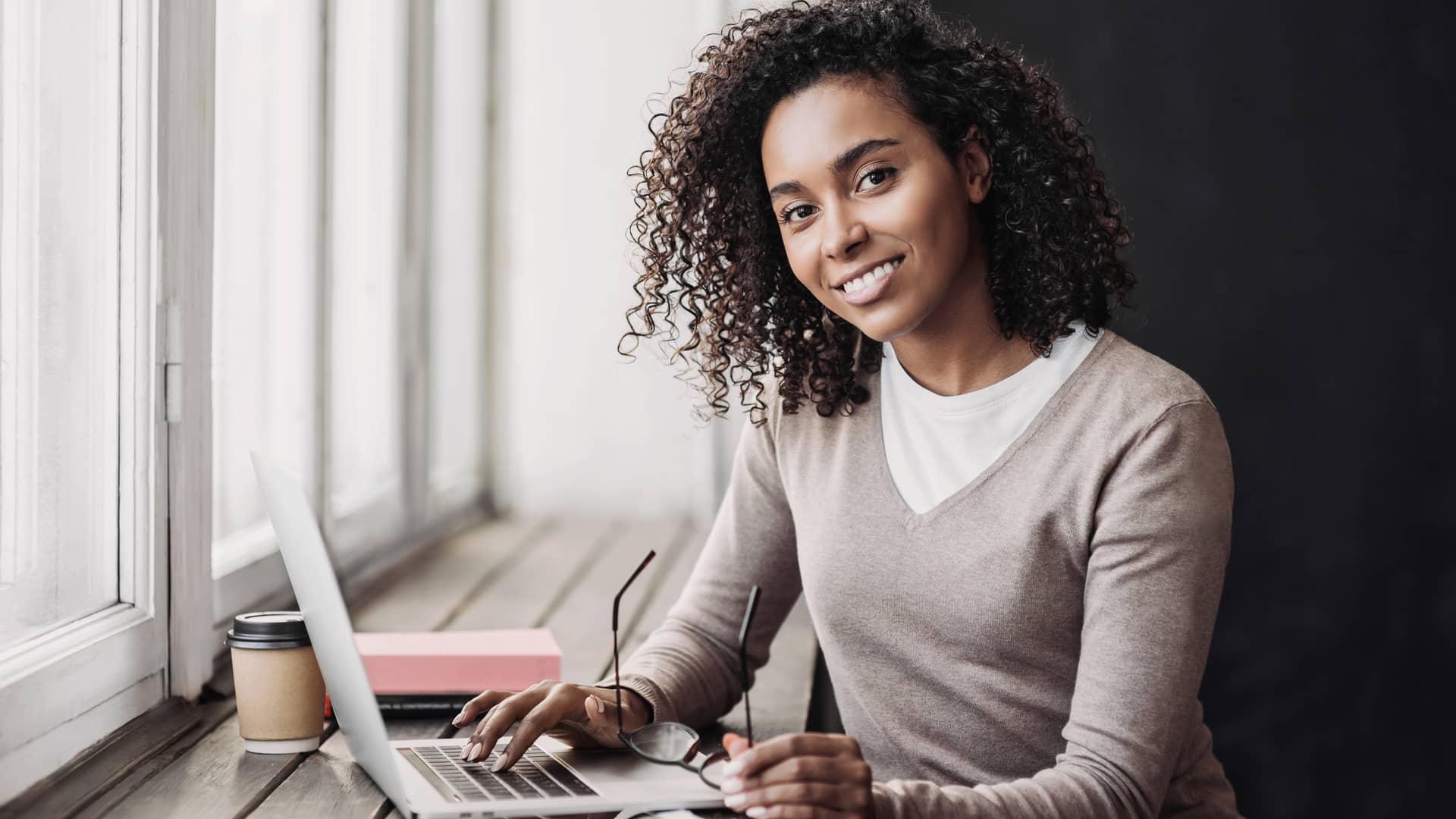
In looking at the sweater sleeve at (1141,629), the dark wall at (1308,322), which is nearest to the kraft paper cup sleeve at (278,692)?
the sweater sleeve at (1141,629)

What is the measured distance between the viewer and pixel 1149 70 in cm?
264

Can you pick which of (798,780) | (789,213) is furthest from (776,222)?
(798,780)

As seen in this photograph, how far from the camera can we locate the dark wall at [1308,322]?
8.43 feet

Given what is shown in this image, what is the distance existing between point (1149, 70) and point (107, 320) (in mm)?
2071

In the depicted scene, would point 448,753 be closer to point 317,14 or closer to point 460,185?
point 317,14

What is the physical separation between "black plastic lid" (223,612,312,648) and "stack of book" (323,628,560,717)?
0.20 meters

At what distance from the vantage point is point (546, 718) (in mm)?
1148

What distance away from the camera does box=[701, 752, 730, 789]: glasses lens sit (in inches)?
41.1

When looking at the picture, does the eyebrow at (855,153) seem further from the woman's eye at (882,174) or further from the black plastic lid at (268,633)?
the black plastic lid at (268,633)

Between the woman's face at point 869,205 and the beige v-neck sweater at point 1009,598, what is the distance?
0.18m

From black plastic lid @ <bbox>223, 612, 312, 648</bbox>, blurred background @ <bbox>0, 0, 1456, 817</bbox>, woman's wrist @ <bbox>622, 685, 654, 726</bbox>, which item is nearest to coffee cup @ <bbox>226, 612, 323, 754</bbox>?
black plastic lid @ <bbox>223, 612, 312, 648</bbox>

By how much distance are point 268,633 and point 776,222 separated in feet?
2.47

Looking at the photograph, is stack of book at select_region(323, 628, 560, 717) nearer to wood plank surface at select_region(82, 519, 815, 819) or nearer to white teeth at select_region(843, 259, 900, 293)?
wood plank surface at select_region(82, 519, 815, 819)

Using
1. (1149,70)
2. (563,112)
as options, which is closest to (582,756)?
(1149,70)
